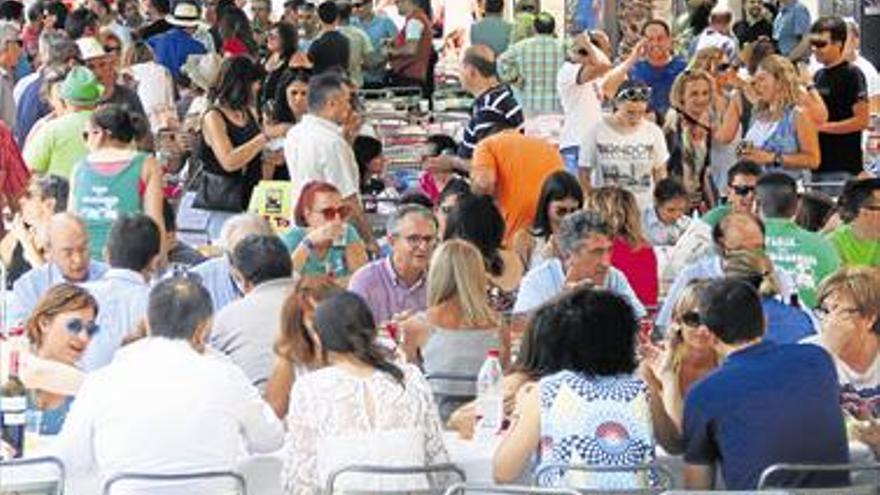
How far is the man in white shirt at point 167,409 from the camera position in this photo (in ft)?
25.0

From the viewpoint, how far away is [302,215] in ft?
37.4

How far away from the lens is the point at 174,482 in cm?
761

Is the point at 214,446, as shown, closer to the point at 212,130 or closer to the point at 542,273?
the point at 542,273

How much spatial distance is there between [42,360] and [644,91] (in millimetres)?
5802

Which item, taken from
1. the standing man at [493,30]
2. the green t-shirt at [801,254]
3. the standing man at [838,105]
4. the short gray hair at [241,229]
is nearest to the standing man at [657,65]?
the standing man at [838,105]

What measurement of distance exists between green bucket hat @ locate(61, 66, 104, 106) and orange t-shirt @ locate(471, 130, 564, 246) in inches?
75.6

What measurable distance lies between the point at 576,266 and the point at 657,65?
6.32m

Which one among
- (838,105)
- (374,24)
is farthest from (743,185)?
(374,24)

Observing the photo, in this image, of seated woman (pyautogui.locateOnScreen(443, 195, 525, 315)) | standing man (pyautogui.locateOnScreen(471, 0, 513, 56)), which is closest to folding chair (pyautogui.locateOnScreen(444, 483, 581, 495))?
seated woman (pyautogui.locateOnScreen(443, 195, 525, 315))

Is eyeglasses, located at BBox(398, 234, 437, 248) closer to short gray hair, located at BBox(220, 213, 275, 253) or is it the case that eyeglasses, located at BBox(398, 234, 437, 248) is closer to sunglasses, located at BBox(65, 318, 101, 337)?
short gray hair, located at BBox(220, 213, 275, 253)

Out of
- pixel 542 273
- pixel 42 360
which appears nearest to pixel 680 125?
pixel 542 273

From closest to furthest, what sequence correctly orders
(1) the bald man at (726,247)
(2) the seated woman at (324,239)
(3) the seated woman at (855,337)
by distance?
(3) the seated woman at (855,337)
(1) the bald man at (726,247)
(2) the seated woman at (324,239)

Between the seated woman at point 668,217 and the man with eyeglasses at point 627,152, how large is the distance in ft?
2.87

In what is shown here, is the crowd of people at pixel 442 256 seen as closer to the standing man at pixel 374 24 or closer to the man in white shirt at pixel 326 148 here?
the man in white shirt at pixel 326 148
